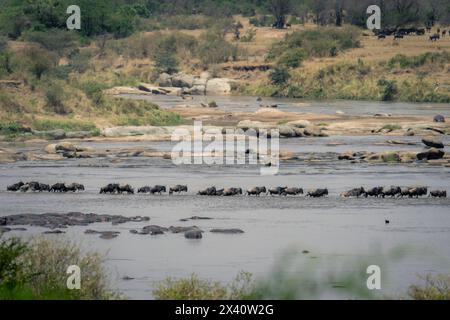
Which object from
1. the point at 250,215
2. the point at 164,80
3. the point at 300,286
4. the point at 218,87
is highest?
the point at 300,286

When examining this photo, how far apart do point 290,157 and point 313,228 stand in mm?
17691

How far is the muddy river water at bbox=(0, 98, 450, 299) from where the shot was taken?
27.7 metres

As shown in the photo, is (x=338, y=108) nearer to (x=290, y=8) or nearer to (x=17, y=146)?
(x=17, y=146)

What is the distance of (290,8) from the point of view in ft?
422

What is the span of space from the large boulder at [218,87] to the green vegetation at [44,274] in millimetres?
74748

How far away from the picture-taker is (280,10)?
125 m

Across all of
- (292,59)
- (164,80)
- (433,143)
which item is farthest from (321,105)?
(433,143)

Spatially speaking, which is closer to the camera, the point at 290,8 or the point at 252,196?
the point at 252,196

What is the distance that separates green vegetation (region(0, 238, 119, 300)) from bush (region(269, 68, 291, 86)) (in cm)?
7255

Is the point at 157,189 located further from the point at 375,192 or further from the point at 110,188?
the point at 375,192

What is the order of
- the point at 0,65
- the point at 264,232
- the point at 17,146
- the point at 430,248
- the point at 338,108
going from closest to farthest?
1. the point at 430,248
2. the point at 264,232
3. the point at 17,146
4. the point at 0,65
5. the point at 338,108

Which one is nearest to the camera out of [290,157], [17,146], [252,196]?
[252,196]

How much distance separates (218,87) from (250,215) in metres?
61.7

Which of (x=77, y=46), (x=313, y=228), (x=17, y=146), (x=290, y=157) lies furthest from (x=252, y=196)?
(x=77, y=46)
